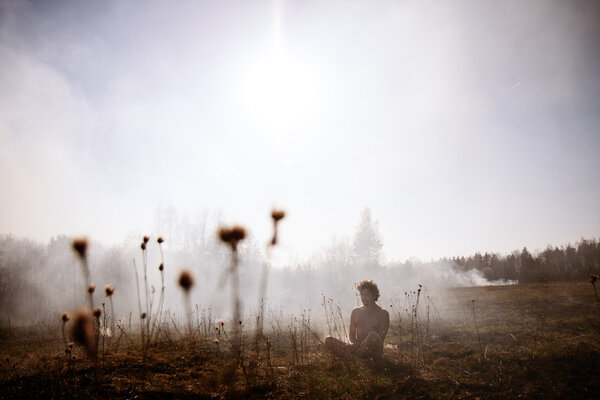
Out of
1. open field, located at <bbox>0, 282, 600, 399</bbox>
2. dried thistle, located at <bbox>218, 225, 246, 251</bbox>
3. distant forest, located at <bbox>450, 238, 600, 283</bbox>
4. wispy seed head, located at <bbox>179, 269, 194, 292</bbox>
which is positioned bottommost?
distant forest, located at <bbox>450, 238, 600, 283</bbox>

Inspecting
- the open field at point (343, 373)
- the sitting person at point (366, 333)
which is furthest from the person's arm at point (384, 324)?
the open field at point (343, 373)

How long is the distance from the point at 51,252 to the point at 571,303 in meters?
36.8

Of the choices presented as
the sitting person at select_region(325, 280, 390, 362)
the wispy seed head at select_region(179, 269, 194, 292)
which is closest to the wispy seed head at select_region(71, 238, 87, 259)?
the wispy seed head at select_region(179, 269, 194, 292)

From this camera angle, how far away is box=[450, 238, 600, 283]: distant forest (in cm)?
2868

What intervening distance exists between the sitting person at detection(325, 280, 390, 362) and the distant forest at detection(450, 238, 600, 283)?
30588mm

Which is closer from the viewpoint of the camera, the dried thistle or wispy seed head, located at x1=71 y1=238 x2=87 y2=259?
the dried thistle

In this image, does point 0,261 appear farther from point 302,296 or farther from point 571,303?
point 571,303

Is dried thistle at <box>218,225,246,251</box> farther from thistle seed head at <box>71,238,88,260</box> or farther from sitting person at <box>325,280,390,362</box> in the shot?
sitting person at <box>325,280,390,362</box>

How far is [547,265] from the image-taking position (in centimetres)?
3116

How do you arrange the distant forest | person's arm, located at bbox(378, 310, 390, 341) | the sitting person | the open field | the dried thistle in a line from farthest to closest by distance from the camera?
the distant forest → person's arm, located at bbox(378, 310, 390, 341) → the sitting person → the open field → the dried thistle

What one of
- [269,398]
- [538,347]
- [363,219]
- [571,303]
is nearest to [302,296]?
[363,219]

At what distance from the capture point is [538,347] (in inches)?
211

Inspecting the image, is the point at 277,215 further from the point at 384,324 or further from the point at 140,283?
the point at 140,283

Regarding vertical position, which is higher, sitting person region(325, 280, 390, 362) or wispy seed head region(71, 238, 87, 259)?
wispy seed head region(71, 238, 87, 259)
